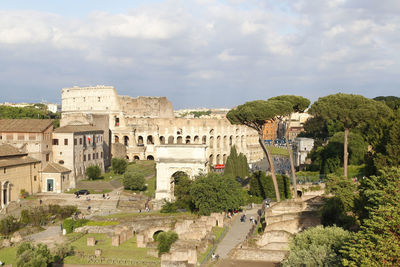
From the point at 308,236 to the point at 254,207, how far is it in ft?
60.7

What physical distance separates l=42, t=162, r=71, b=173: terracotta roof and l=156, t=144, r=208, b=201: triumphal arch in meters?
11.1

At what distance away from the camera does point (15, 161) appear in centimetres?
4156

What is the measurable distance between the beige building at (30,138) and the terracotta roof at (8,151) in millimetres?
1142

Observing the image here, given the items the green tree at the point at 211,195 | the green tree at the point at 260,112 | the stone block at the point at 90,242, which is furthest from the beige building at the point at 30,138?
the green tree at the point at 260,112

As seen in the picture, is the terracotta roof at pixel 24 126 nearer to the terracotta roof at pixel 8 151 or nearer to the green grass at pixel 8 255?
the terracotta roof at pixel 8 151

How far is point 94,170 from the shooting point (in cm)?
4700

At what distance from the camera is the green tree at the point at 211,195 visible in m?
33.2

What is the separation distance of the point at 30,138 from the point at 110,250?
22.1 m

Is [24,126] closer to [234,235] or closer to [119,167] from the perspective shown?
[119,167]

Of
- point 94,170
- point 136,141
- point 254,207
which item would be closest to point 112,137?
point 136,141

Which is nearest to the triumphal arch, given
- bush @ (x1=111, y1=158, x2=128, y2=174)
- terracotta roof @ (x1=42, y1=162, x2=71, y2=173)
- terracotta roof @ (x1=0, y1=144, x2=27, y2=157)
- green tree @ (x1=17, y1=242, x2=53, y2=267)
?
terracotta roof @ (x1=42, y1=162, x2=71, y2=173)

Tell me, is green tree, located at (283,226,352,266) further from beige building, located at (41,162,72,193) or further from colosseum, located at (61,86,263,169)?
colosseum, located at (61,86,263,169)

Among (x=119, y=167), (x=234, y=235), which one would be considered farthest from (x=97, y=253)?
(x=119, y=167)

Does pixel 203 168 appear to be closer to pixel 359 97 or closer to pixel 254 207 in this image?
pixel 254 207
